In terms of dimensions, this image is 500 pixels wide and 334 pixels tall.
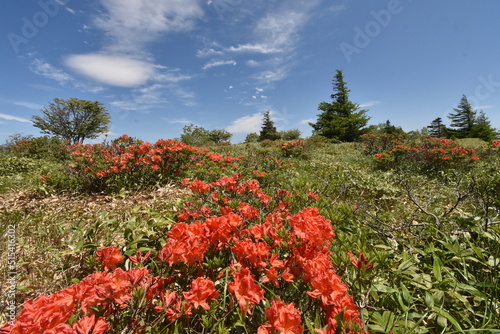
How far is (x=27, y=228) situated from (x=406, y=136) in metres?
13.8

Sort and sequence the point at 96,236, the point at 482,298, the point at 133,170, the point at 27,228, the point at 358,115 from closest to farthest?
the point at 482,298 < the point at 96,236 < the point at 27,228 < the point at 133,170 < the point at 358,115

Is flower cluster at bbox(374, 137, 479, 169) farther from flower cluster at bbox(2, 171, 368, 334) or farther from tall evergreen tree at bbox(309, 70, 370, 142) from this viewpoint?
tall evergreen tree at bbox(309, 70, 370, 142)

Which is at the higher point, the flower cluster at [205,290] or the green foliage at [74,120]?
the green foliage at [74,120]

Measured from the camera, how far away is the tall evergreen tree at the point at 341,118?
76.0 feet

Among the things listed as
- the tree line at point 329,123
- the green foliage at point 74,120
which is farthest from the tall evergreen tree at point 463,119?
the green foliage at point 74,120

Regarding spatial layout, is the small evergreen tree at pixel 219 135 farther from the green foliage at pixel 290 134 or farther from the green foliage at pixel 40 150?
the green foliage at pixel 40 150

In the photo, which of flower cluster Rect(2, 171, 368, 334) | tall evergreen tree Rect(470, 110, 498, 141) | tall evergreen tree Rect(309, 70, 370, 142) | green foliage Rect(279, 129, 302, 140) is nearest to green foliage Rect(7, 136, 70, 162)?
flower cluster Rect(2, 171, 368, 334)

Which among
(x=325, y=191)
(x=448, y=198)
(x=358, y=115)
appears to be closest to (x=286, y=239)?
(x=325, y=191)

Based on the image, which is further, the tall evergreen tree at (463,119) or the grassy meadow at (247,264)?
the tall evergreen tree at (463,119)

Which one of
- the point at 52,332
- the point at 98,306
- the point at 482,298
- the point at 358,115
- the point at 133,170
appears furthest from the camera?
the point at 358,115

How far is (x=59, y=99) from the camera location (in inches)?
1120

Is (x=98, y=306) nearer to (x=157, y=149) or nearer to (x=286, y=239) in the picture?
(x=286, y=239)

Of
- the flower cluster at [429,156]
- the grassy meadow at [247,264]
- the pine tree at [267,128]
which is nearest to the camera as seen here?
the grassy meadow at [247,264]

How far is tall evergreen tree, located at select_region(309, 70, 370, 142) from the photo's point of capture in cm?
2317
